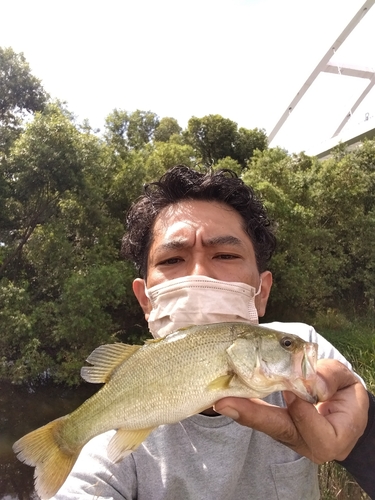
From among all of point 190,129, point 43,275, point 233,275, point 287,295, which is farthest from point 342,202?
point 233,275

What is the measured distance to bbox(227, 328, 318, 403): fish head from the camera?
4.51ft

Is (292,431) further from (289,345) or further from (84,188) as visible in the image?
(84,188)

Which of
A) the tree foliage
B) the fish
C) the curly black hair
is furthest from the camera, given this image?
the tree foliage

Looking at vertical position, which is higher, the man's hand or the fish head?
the fish head

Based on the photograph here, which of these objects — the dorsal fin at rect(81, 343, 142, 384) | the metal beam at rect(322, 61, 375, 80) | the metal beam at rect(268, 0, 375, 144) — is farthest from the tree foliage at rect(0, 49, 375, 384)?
the metal beam at rect(322, 61, 375, 80)

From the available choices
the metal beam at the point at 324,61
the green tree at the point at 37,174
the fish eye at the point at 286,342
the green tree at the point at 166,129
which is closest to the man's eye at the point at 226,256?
the fish eye at the point at 286,342

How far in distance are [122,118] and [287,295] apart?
11246 millimetres

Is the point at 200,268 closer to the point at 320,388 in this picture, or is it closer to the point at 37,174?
the point at 320,388

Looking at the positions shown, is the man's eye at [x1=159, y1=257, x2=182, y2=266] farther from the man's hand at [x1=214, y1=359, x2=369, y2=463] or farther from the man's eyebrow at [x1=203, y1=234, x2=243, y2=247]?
the man's hand at [x1=214, y1=359, x2=369, y2=463]

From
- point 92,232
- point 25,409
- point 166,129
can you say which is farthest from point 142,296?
point 166,129

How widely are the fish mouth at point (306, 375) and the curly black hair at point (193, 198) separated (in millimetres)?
937

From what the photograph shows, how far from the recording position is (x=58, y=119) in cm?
1098

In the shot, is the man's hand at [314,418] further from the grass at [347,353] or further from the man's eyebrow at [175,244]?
the grass at [347,353]

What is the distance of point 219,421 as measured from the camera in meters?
1.87
